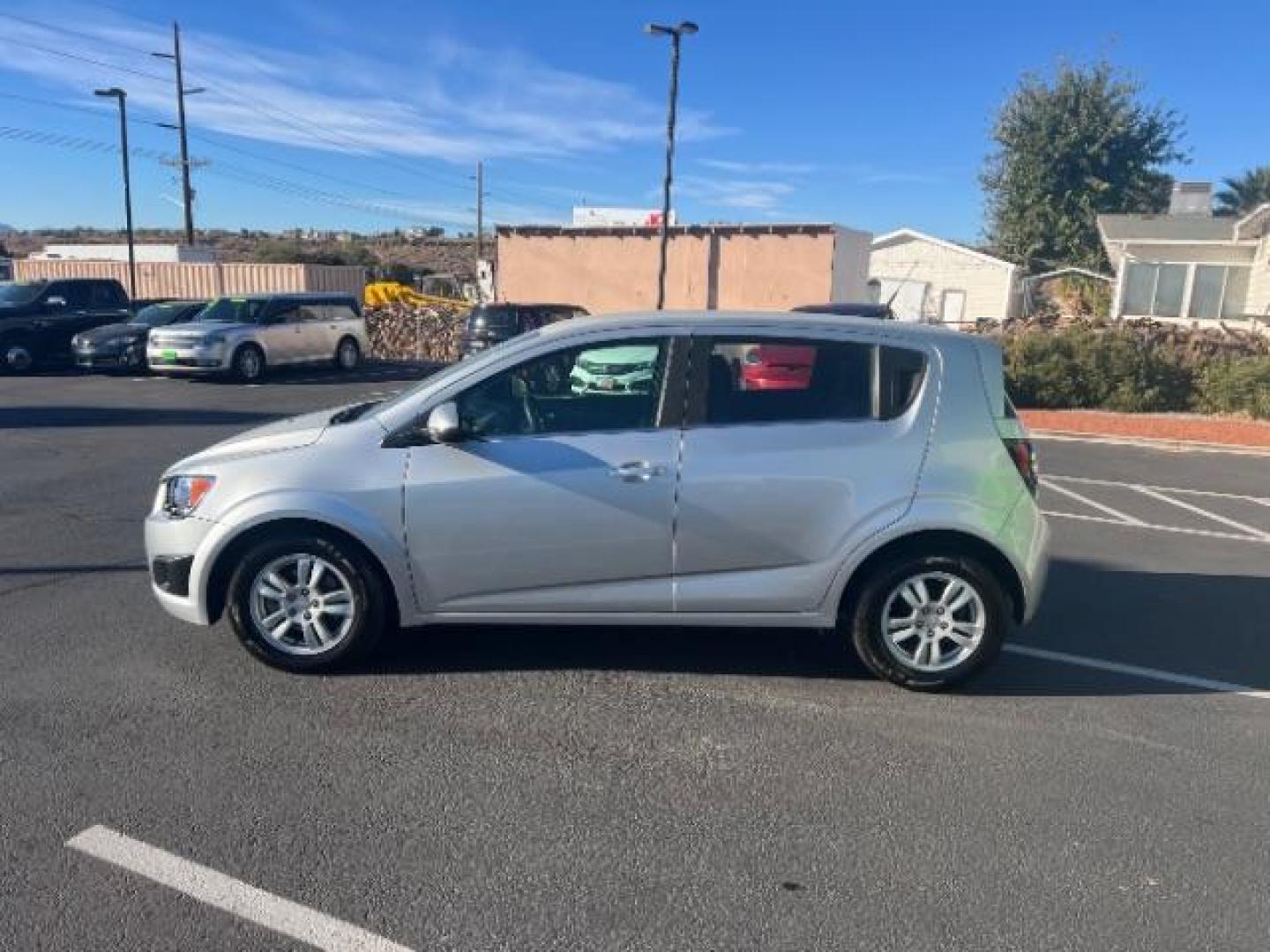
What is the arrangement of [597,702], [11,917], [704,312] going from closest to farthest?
1. [11,917]
2. [597,702]
3. [704,312]

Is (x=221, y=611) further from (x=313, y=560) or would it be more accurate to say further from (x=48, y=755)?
(x=48, y=755)

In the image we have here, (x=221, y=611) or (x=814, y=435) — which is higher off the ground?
(x=814, y=435)

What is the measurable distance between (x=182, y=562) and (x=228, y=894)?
75.4 inches

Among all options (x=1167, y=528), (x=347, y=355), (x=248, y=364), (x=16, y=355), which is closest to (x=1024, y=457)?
(x=1167, y=528)

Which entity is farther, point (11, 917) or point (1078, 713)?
point (1078, 713)

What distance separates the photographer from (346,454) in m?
4.22

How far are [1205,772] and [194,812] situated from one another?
373cm

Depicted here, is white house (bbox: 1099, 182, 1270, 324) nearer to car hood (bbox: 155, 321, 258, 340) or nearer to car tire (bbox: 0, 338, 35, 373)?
car hood (bbox: 155, 321, 258, 340)

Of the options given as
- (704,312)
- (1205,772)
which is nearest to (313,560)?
(704,312)

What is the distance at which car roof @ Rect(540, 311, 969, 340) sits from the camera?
438cm

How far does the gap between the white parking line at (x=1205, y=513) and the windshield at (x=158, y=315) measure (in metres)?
18.2

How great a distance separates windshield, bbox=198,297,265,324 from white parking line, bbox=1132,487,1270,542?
1602 cm

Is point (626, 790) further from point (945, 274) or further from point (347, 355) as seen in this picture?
→ point (945, 274)

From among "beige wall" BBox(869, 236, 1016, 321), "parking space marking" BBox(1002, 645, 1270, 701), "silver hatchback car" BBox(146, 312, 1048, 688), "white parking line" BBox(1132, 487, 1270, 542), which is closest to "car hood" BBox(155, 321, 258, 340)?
"silver hatchback car" BBox(146, 312, 1048, 688)
